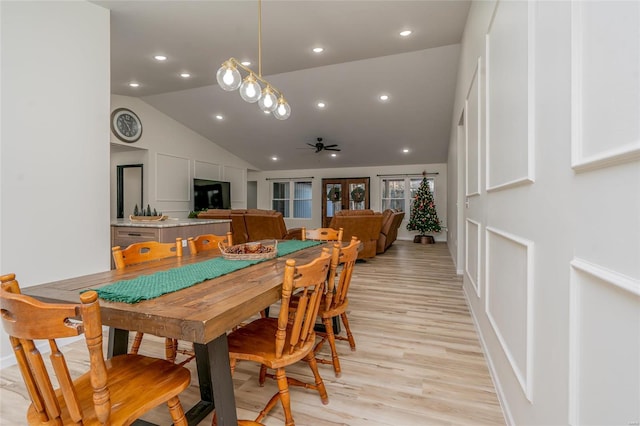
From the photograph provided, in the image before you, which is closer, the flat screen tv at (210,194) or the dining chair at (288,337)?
the dining chair at (288,337)

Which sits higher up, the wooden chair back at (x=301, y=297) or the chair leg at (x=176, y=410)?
the wooden chair back at (x=301, y=297)

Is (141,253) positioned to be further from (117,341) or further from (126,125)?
(126,125)

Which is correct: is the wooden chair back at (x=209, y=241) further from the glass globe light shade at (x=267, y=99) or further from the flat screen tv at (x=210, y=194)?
the flat screen tv at (x=210, y=194)

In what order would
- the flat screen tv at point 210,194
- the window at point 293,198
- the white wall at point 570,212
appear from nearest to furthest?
the white wall at point 570,212 → the flat screen tv at point 210,194 → the window at point 293,198

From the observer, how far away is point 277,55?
4.52 m

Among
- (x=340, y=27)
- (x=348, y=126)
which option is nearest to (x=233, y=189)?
(x=348, y=126)

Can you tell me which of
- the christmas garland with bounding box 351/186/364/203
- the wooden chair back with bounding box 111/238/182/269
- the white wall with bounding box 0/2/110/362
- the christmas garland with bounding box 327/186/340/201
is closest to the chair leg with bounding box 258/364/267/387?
the wooden chair back with bounding box 111/238/182/269

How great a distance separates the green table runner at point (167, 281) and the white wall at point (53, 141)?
1576mm

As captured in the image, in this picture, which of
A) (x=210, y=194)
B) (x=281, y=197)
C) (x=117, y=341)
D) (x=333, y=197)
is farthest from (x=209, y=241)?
(x=281, y=197)

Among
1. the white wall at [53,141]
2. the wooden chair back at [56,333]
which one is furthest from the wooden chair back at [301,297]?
the white wall at [53,141]

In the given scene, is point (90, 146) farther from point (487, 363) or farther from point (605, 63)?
point (487, 363)

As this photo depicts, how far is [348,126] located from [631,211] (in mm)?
7310

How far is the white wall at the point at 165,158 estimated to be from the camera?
681 cm

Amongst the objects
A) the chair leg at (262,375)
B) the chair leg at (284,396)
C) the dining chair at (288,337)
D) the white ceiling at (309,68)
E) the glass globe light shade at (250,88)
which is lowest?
the chair leg at (262,375)
